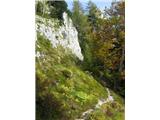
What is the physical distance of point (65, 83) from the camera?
294cm

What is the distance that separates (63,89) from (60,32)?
35cm

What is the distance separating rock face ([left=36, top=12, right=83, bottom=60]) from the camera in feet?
9.68

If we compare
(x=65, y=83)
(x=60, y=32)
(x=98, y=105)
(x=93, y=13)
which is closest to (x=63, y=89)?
(x=65, y=83)

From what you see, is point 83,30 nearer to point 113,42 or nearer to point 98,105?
point 113,42

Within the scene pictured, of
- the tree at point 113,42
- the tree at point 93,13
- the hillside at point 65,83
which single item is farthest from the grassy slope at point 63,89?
the tree at point 93,13

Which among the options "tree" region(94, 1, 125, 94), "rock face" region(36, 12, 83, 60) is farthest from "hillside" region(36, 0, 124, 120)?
"tree" region(94, 1, 125, 94)

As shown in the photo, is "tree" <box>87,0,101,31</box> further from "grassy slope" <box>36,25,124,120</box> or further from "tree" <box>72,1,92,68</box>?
"grassy slope" <box>36,25,124,120</box>

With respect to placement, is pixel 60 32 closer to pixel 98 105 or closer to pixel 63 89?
pixel 63 89

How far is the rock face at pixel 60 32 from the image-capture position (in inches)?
116

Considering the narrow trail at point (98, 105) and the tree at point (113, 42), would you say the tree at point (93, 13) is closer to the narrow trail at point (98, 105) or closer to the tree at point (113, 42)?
the tree at point (113, 42)

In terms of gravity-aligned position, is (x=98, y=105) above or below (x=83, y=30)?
below

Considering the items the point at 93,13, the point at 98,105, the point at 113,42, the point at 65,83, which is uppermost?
the point at 93,13
